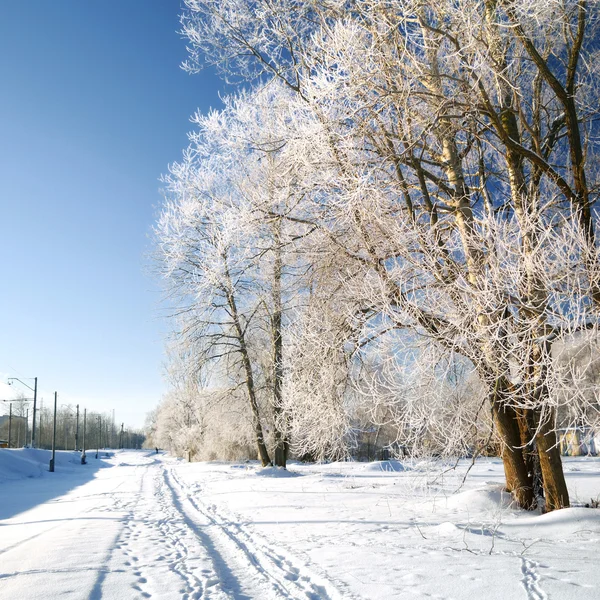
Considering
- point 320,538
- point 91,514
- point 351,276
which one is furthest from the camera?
point 91,514

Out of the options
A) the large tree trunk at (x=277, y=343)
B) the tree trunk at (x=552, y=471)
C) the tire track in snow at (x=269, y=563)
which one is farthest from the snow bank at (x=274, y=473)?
the tree trunk at (x=552, y=471)

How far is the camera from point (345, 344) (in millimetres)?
8273

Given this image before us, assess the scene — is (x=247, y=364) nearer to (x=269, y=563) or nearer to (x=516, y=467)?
(x=516, y=467)

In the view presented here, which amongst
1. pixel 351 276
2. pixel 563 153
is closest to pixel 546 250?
pixel 351 276

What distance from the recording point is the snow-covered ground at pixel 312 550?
464cm

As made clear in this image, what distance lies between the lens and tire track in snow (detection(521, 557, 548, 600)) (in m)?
4.22

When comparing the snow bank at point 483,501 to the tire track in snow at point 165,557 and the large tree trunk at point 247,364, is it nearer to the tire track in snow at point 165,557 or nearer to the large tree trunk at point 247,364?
the tire track in snow at point 165,557

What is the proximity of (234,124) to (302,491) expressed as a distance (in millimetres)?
8583

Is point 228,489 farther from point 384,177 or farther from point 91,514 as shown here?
point 384,177

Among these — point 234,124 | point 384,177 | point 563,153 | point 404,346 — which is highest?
point 234,124

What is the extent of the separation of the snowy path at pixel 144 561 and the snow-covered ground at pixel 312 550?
0.02m

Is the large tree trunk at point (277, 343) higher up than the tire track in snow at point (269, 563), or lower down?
higher up

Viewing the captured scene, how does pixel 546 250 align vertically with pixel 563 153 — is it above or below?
below

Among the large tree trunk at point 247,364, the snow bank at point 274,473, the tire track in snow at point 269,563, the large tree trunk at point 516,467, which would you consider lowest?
the snow bank at point 274,473
